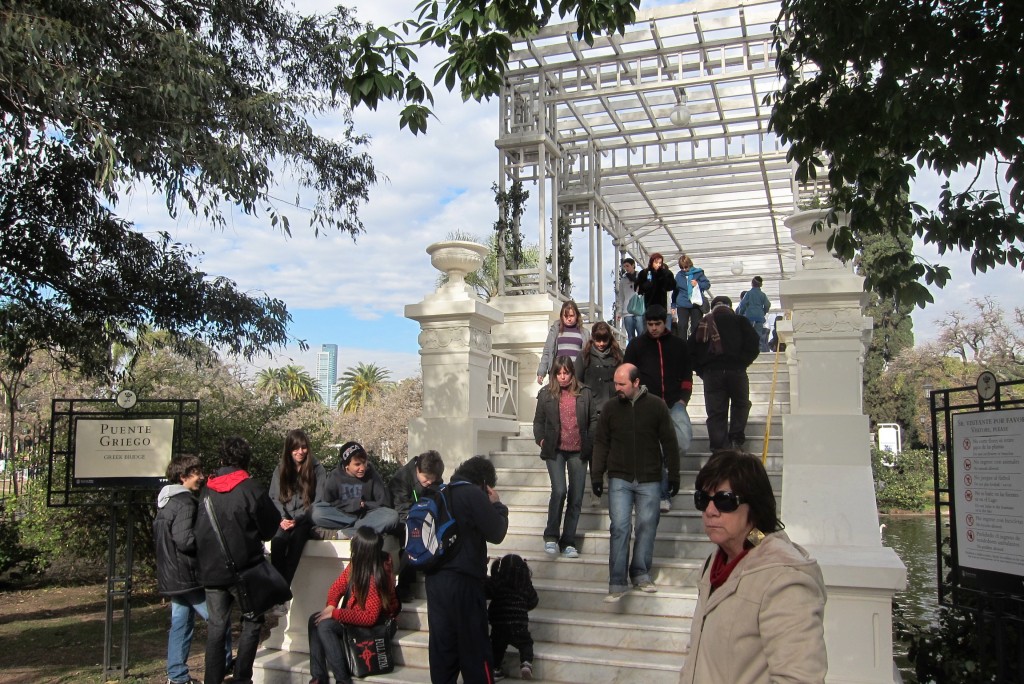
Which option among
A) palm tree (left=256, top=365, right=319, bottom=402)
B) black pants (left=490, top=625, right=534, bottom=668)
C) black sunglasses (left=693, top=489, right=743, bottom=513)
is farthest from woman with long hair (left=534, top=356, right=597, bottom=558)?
palm tree (left=256, top=365, right=319, bottom=402)

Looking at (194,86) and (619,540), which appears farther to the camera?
(194,86)

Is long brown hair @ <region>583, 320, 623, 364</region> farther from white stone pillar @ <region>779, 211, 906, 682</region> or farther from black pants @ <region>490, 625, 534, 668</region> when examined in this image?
black pants @ <region>490, 625, 534, 668</region>

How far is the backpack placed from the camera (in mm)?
5203

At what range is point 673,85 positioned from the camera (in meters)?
13.2

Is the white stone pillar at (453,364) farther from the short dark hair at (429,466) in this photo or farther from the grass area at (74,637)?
the grass area at (74,637)

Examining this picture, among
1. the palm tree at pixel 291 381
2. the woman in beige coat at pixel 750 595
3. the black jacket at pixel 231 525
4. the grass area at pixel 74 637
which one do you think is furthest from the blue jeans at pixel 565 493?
the palm tree at pixel 291 381

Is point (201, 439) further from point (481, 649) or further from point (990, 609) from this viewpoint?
point (990, 609)

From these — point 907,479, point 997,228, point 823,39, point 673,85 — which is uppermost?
point 673,85

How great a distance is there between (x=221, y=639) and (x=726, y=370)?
15.9ft

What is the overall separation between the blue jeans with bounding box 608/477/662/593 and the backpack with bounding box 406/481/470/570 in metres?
1.49

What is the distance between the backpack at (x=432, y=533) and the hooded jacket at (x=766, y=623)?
9.27 feet

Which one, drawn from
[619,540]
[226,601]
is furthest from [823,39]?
[226,601]

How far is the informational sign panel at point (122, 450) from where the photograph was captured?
753cm

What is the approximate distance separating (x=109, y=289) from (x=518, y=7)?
6086 mm
